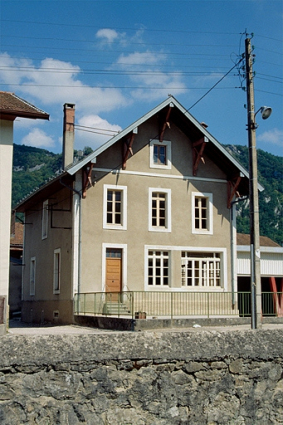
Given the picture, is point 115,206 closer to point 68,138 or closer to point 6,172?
point 68,138

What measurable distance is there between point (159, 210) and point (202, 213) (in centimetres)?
→ 228

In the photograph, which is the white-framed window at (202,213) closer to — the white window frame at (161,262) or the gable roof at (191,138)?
the gable roof at (191,138)

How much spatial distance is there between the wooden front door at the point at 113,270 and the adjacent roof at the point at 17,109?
331 inches

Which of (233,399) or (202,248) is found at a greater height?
(202,248)

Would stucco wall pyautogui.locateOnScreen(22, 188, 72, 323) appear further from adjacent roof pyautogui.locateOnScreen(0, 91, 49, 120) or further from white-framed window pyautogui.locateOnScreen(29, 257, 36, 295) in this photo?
adjacent roof pyautogui.locateOnScreen(0, 91, 49, 120)

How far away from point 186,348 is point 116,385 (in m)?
0.69

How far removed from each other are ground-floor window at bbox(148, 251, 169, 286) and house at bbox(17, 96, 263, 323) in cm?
4

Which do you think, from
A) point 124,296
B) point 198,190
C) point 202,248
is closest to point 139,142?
point 198,190

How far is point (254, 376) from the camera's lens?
17.2ft

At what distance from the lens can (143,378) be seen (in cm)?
484

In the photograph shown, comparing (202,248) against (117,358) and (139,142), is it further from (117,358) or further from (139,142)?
(117,358)

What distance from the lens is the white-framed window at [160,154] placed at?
26.5 metres

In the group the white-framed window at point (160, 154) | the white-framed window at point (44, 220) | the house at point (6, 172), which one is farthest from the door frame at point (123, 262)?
the house at point (6, 172)

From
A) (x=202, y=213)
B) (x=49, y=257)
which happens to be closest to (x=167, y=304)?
(x=202, y=213)
